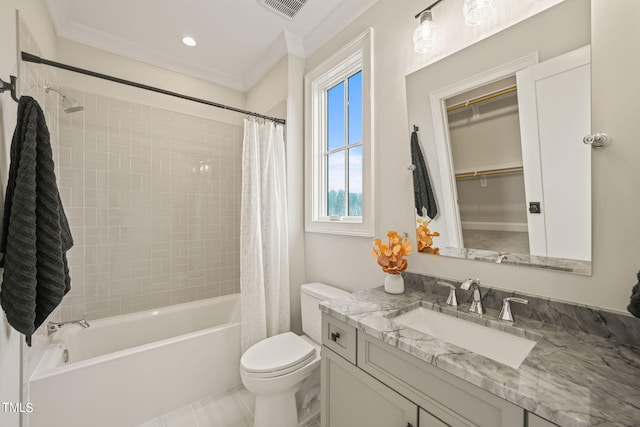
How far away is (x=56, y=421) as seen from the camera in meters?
1.30

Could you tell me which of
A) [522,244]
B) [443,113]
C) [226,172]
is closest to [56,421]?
[226,172]

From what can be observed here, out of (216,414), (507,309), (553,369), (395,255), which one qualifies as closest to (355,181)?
(395,255)

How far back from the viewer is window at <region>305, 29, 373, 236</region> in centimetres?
162

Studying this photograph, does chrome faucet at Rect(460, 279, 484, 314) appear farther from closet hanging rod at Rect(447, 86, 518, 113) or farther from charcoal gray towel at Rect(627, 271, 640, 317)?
closet hanging rod at Rect(447, 86, 518, 113)

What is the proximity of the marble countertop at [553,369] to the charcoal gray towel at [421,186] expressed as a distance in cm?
51

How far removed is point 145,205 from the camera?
225 cm

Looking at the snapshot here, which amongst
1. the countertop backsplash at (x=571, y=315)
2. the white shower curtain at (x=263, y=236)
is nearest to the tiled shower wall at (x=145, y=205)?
the white shower curtain at (x=263, y=236)

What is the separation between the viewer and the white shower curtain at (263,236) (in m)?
1.85

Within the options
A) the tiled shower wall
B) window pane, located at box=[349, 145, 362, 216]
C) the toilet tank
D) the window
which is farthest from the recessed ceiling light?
the toilet tank

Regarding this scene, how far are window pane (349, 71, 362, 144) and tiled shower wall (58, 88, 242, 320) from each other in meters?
1.40

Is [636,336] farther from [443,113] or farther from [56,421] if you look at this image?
[56,421]

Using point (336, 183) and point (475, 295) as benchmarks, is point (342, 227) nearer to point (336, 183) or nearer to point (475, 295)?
point (336, 183)

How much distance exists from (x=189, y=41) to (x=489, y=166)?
2.46 metres

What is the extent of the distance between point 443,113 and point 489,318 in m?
0.94
